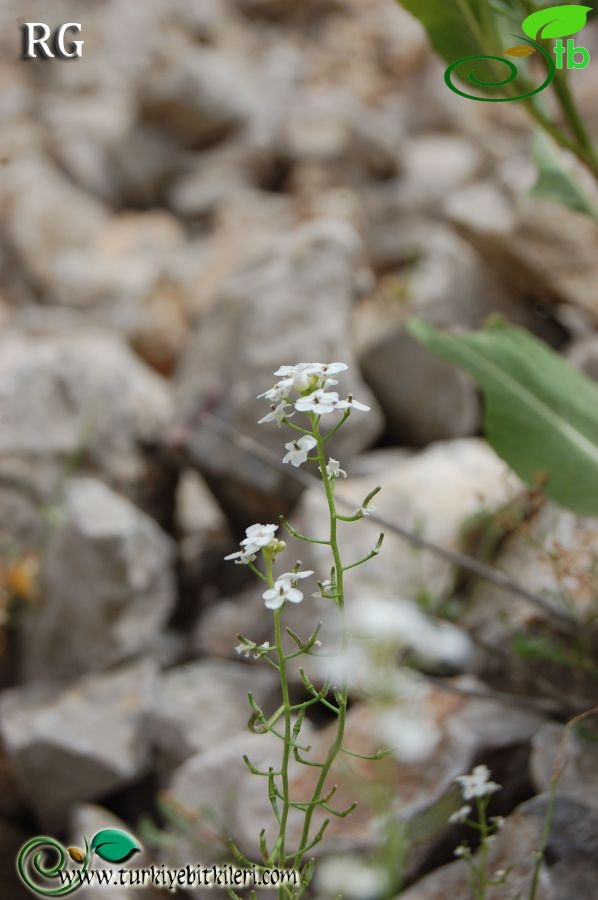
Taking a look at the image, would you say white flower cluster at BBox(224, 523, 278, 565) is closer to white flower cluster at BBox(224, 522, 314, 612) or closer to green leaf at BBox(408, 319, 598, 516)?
white flower cluster at BBox(224, 522, 314, 612)

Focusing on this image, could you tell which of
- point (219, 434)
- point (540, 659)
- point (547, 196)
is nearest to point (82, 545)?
point (219, 434)

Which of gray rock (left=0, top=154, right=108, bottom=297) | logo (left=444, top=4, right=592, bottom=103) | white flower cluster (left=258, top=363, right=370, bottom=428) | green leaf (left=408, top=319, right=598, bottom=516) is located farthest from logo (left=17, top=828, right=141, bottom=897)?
gray rock (left=0, top=154, right=108, bottom=297)

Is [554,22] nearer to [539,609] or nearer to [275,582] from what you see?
[539,609]

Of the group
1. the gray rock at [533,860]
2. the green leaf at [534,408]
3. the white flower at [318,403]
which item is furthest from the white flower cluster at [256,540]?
the green leaf at [534,408]

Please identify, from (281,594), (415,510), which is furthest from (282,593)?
(415,510)

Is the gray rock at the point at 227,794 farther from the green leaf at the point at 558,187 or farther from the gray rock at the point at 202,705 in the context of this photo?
the green leaf at the point at 558,187

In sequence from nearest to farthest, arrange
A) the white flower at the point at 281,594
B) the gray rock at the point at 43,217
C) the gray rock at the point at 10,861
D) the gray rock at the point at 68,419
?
the white flower at the point at 281,594, the gray rock at the point at 10,861, the gray rock at the point at 68,419, the gray rock at the point at 43,217
